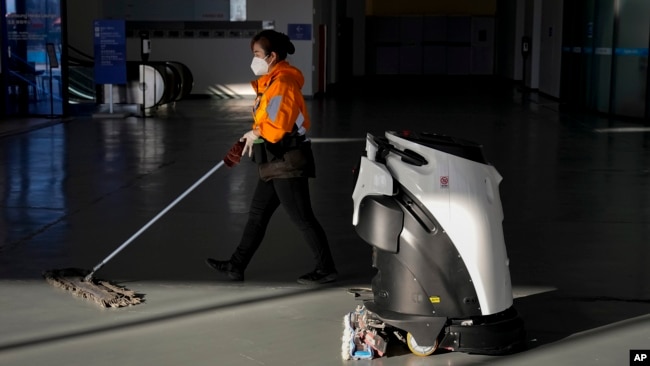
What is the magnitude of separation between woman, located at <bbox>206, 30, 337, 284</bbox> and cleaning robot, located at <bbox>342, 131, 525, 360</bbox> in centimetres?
101

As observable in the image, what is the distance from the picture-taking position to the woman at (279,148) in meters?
5.03

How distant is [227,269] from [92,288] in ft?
2.50

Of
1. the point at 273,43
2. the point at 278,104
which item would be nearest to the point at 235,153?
the point at 278,104

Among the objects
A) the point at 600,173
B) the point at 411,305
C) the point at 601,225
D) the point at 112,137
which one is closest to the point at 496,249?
the point at 411,305

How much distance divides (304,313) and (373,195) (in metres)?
0.91

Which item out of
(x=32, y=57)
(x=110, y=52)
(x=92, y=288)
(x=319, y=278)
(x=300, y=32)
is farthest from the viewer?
(x=300, y=32)

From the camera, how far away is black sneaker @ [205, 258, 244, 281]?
213 inches

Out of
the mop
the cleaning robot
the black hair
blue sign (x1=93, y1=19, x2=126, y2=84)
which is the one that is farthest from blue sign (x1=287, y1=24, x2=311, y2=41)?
the cleaning robot

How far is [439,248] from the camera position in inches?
160

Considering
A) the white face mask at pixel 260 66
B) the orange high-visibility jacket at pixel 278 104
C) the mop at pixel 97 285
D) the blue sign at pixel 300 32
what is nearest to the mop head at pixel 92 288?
the mop at pixel 97 285

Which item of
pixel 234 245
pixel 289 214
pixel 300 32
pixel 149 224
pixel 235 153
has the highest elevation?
pixel 300 32

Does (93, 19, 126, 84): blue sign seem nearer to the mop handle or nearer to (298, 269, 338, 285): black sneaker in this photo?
the mop handle

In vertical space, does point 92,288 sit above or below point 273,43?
below

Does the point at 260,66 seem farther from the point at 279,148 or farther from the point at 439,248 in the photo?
the point at 439,248
